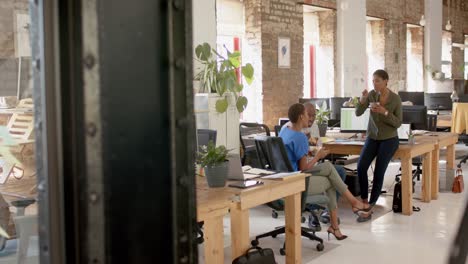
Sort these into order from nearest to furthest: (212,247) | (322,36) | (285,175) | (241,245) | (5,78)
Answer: (212,247) → (241,245) → (285,175) → (5,78) → (322,36)

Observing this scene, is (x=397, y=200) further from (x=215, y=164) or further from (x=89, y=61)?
(x=89, y=61)

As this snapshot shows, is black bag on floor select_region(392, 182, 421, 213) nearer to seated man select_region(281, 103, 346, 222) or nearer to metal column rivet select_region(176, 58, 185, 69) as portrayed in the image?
seated man select_region(281, 103, 346, 222)

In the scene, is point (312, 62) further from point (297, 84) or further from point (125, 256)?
point (125, 256)

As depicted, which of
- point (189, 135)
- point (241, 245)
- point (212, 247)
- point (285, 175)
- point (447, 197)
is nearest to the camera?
point (189, 135)

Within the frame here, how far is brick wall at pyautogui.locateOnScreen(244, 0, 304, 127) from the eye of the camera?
9742mm

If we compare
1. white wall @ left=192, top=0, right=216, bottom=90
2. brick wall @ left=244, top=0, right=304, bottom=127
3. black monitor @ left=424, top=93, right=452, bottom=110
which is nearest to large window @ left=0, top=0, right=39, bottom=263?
white wall @ left=192, top=0, right=216, bottom=90

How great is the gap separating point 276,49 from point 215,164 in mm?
6641

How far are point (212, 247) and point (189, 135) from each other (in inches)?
88.2

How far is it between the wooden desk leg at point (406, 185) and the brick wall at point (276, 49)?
408cm

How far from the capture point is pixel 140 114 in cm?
113

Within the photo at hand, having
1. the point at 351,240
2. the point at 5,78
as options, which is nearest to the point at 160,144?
the point at 351,240

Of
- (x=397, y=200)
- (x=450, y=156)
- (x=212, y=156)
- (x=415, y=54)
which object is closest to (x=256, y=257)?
(x=212, y=156)

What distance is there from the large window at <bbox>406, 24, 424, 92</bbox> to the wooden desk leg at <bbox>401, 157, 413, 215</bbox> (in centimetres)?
1043

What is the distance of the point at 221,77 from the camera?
6.87 m
